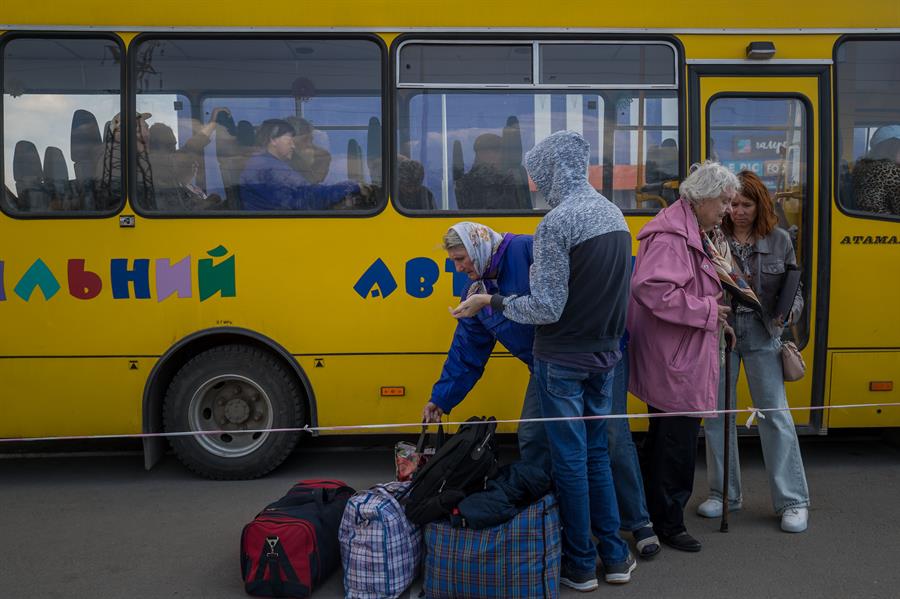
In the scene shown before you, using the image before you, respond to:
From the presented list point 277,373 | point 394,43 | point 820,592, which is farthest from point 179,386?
point 820,592

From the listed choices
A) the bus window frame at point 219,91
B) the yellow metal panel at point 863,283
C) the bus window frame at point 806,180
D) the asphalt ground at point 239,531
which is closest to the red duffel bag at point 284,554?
the asphalt ground at point 239,531

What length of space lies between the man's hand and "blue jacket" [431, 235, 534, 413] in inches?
0.9

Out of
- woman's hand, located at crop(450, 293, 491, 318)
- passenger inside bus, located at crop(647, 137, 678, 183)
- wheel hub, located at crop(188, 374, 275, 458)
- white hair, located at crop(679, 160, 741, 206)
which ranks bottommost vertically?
wheel hub, located at crop(188, 374, 275, 458)

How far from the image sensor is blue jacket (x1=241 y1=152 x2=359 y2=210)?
206 inches

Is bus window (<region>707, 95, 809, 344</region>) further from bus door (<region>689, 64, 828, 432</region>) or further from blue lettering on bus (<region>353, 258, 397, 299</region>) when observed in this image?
blue lettering on bus (<region>353, 258, 397, 299</region>)

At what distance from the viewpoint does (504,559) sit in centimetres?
351

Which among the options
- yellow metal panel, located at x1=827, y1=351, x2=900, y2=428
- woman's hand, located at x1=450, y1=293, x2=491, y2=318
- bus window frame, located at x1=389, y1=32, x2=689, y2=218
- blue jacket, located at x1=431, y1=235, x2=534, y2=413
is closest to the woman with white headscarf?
blue jacket, located at x1=431, y1=235, x2=534, y2=413

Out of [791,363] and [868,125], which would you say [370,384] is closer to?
[791,363]

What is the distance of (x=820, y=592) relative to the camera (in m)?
3.68

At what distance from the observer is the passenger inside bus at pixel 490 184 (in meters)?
5.28

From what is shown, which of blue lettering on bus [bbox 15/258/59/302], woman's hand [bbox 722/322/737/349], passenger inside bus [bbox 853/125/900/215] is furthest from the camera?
passenger inside bus [bbox 853/125/900/215]

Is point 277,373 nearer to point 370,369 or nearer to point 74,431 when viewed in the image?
point 370,369

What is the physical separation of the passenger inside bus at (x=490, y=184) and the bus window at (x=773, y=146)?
135 cm

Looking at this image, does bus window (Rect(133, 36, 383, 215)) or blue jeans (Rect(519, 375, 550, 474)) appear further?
bus window (Rect(133, 36, 383, 215))
